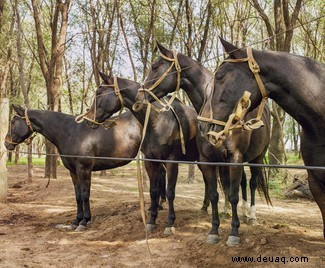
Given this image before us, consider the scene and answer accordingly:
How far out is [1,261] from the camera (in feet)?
15.9

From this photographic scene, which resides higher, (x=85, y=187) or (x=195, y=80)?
(x=195, y=80)

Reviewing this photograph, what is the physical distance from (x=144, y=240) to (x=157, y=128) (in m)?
1.85

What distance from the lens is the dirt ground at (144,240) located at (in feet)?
14.2

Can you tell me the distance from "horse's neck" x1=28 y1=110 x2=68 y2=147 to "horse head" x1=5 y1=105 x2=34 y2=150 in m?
→ 0.14

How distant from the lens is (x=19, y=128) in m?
7.82

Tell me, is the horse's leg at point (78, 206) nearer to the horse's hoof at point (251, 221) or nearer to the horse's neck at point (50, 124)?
the horse's neck at point (50, 124)

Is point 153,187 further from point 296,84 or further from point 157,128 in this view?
point 296,84

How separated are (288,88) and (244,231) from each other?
2709 mm

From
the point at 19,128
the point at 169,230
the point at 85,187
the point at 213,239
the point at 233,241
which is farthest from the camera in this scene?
the point at 19,128

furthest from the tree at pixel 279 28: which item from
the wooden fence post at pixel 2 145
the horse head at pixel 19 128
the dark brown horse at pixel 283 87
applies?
the wooden fence post at pixel 2 145

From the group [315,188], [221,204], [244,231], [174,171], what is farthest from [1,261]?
[221,204]

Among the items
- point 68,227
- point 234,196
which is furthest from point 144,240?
point 68,227

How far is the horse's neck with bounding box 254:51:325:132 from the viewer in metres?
3.12

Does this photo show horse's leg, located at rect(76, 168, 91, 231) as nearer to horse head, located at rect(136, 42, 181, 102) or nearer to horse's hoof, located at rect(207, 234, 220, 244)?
horse head, located at rect(136, 42, 181, 102)
